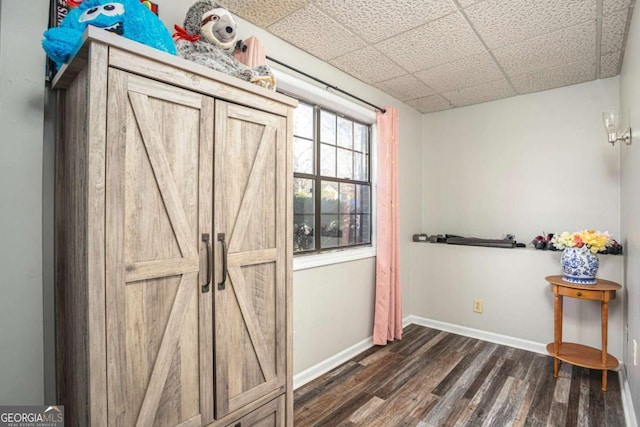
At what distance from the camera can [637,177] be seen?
178 centimetres

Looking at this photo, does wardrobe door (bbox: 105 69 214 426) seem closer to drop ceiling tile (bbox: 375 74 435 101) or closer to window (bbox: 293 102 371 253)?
window (bbox: 293 102 371 253)

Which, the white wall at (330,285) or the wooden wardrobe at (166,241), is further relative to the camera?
the white wall at (330,285)

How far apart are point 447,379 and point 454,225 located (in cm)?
182

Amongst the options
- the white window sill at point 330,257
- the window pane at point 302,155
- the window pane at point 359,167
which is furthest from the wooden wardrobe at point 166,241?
the window pane at point 359,167

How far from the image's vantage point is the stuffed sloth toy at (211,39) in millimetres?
1401

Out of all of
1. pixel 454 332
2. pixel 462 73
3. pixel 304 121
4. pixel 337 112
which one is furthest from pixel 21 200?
pixel 454 332

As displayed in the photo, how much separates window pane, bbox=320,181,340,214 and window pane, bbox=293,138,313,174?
229 mm

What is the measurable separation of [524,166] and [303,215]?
2418 mm

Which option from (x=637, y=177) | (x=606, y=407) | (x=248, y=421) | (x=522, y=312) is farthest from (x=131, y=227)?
(x=522, y=312)

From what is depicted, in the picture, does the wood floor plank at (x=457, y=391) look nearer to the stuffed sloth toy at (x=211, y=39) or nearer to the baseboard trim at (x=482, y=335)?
the baseboard trim at (x=482, y=335)

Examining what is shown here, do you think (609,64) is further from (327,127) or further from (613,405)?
(613,405)

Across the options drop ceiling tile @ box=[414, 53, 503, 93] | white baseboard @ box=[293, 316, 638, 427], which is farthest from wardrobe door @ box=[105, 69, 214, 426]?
drop ceiling tile @ box=[414, 53, 503, 93]

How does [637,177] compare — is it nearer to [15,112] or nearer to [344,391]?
[344,391]

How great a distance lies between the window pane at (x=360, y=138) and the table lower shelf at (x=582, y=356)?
2429mm
